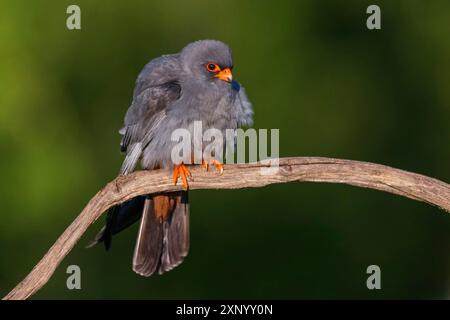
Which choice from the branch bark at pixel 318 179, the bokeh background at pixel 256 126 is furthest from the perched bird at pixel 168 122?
the bokeh background at pixel 256 126

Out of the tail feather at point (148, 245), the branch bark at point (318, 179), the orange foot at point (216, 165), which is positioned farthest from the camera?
the tail feather at point (148, 245)

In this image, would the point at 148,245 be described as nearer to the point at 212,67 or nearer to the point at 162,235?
the point at 162,235

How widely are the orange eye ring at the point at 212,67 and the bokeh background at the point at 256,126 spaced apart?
130 inches

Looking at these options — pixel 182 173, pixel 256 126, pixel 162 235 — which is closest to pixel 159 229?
pixel 162 235

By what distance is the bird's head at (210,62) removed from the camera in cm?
668

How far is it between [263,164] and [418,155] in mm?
5070

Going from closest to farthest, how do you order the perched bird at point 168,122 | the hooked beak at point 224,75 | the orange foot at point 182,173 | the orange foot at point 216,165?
the orange foot at point 216,165 < the orange foot at point 182,173 < the perched bird at point 168,122 < the hooked beak at point 224,75

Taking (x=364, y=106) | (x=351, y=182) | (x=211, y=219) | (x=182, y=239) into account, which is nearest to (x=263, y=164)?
(x=351, y=182)

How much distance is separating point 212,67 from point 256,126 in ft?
10.1

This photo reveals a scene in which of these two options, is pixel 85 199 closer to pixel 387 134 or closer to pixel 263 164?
pixel 387 134

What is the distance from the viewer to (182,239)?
6.98 m

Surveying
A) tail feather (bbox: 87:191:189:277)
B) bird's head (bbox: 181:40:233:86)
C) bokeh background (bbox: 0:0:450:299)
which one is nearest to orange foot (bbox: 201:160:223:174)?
tail feather (bbox: 87:191:189:277)

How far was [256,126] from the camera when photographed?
974 cm

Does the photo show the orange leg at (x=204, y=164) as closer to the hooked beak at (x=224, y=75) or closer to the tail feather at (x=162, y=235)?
the tail feather at (x=162, y=235)
